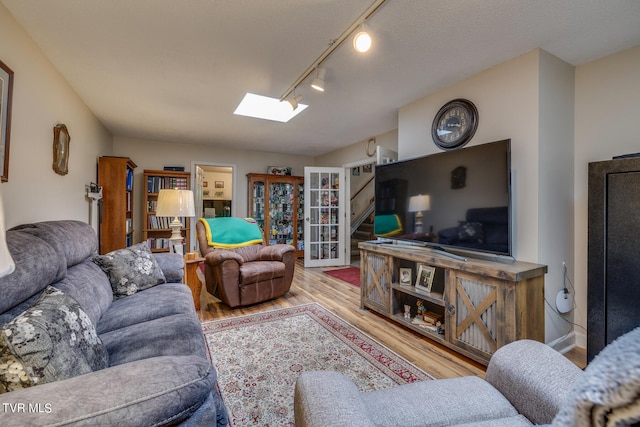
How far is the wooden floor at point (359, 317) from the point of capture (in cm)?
193

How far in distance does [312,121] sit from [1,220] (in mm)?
3534

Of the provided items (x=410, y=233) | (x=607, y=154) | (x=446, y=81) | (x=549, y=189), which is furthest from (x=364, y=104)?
(x=607, y=154)

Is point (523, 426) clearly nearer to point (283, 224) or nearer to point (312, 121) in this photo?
point (312, 121)

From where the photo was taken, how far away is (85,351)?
38.8 inches

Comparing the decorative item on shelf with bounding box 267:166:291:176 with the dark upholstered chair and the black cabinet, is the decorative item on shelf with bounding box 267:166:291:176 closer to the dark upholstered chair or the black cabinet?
the dark upholstered chair

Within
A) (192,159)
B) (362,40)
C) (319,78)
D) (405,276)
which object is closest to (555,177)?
(405,276)

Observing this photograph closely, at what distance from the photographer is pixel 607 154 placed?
2.07 meters

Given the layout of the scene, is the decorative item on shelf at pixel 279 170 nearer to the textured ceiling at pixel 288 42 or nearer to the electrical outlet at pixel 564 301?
the textured ceiling at pixel 288 42

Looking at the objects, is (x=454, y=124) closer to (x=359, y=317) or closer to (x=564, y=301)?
(x=564, y=301)

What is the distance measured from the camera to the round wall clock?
2.41 meters

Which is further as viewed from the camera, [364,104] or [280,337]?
[364,104]

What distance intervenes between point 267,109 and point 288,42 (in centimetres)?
166

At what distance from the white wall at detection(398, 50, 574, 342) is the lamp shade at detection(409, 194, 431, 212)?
64 centimetres

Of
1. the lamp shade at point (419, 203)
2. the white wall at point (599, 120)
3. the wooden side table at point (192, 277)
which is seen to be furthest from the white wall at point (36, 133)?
the white wall at point (599, 120)
